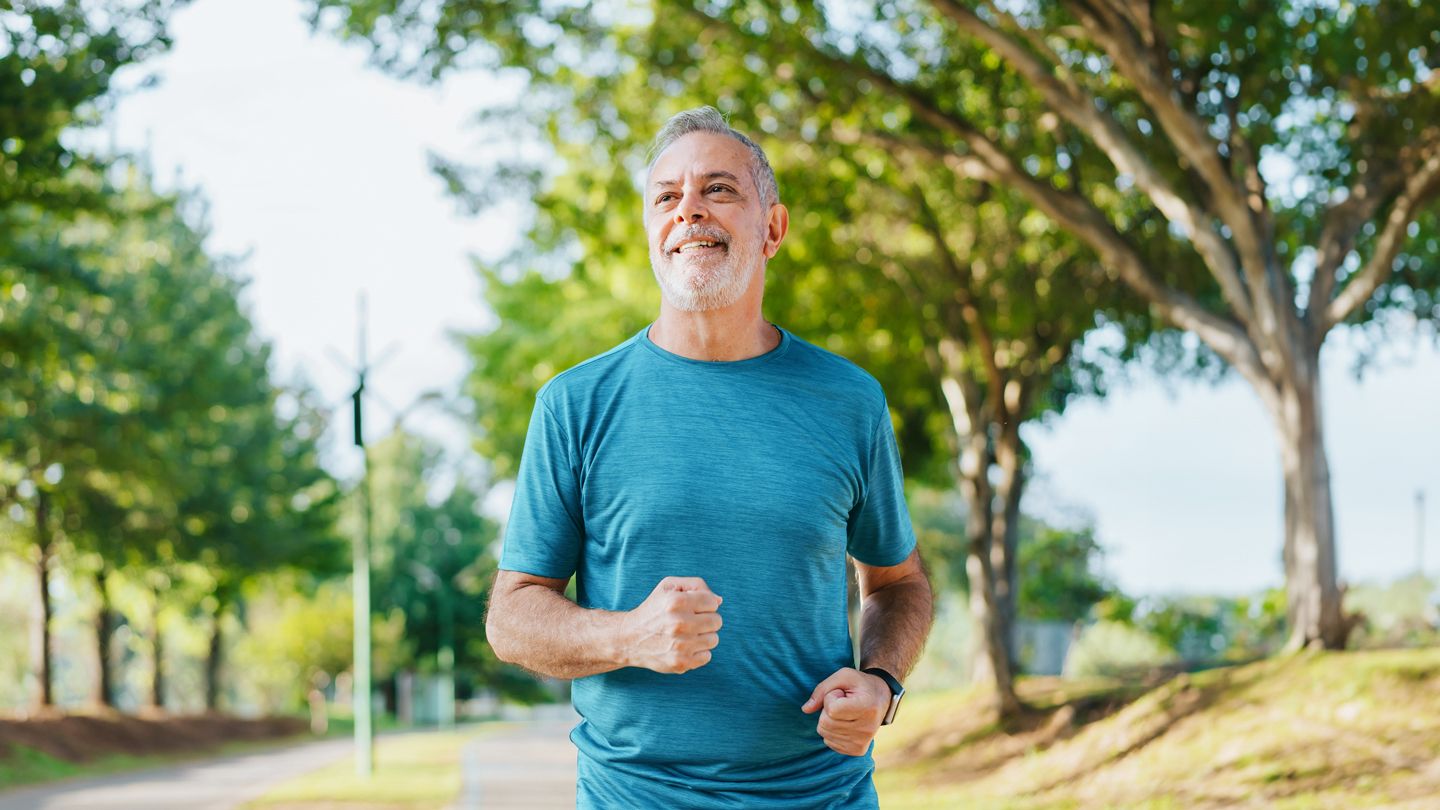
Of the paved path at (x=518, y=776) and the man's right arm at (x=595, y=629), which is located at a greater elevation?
the man's right arm at (x=595, y=629)

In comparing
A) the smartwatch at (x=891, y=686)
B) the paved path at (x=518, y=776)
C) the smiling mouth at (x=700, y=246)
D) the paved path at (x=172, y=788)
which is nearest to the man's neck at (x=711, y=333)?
the smiling mouth at (x=700, y=246)

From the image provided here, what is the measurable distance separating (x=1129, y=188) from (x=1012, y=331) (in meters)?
2.74

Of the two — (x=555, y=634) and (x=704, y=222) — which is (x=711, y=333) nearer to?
(x=704, y=222)

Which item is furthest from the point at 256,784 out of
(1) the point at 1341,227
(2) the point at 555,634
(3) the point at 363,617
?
(2) the point at 555,634

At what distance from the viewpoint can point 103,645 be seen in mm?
45188

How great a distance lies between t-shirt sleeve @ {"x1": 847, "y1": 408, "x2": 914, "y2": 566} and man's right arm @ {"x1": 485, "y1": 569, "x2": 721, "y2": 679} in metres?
0.50

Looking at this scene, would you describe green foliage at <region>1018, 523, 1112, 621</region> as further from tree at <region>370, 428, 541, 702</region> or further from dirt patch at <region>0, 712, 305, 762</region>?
tree at <region>370, 428, 541, 702</region>

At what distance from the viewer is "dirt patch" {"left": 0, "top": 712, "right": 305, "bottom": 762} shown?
109ft

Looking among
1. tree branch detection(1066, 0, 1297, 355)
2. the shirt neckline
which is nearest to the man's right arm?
the shirt neckline

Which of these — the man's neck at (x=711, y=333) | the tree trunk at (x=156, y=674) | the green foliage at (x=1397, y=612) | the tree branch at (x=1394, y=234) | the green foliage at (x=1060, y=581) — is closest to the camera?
the man's neck at (x=711, y=333)

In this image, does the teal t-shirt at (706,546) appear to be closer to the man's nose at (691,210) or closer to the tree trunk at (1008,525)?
the man's nose at (691,210)

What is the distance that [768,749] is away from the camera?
2.86m

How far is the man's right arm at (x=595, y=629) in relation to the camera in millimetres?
2553

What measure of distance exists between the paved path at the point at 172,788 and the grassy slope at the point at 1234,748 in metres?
10.8
